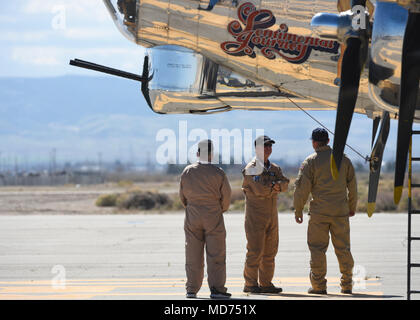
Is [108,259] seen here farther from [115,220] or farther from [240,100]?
[115,220]

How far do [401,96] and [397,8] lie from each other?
90 cm

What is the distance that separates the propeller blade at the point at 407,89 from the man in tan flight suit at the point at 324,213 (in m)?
2.13

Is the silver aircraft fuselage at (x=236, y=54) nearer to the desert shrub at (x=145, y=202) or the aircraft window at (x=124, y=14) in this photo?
the aircraft window at (x=124, y=14)

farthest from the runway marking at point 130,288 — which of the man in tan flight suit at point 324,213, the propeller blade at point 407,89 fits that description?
the propeller blade at point 407,89

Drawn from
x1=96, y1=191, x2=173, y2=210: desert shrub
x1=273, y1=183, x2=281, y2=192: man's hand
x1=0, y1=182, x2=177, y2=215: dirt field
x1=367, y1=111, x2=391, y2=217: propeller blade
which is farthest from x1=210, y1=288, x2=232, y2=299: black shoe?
x1=96, y1=191, x2=173, y2=210: desert shrub

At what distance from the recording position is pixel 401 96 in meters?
7.09

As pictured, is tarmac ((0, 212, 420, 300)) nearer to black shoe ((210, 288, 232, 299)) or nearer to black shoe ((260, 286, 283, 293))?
black shoe ((260, 286, 283, 293))

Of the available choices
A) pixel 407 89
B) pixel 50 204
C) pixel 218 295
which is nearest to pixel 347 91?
pixel 407 89

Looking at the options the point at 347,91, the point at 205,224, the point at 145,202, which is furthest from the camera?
the point at 145,202

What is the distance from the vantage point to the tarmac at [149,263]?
31.6 feet

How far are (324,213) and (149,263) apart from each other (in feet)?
16.5

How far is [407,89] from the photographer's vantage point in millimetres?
7078

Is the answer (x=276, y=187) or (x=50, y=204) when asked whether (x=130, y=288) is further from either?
(x=50, y=204)
